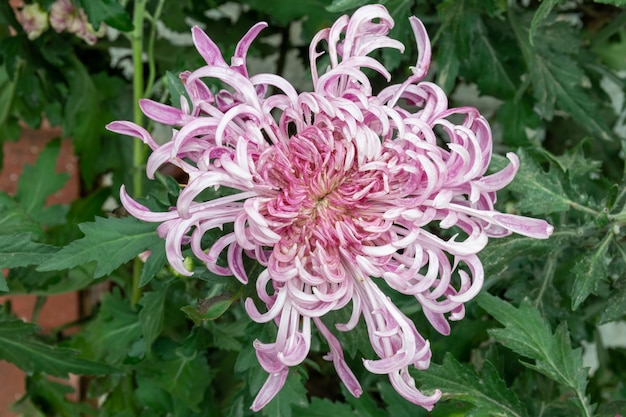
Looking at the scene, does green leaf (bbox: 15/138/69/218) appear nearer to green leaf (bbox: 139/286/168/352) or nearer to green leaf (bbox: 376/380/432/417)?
green leaf (bbox: 139/286/168/352)

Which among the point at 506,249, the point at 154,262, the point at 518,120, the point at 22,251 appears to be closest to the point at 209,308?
the point at 154,262

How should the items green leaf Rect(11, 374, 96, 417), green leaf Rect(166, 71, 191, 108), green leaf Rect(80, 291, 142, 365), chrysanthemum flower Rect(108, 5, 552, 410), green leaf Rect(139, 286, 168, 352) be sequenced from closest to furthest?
chrysanthemum flower Rect(108, 5, 552, 410) → green leaf Rect(166, 71, 191, 108) → green leaf Rect(139, 286, 168, 352) → green leaf Rect(80, 291, 142, 365) → green leaf Rect(11, 374, 96, 417)

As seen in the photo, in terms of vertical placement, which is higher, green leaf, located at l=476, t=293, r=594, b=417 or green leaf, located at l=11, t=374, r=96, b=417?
green leaf, located at l=476, t=293, r=594, b=417

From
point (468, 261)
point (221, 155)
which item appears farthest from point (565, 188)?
point (221, 155)

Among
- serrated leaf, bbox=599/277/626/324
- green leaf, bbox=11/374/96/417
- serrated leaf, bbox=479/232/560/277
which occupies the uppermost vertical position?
serrated leaf, bbox=479/232/560/277

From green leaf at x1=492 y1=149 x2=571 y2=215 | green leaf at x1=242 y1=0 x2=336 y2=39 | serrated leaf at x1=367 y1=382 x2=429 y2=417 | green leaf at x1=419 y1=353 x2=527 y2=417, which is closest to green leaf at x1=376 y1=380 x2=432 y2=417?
serrated leaf at x1=367 y1=382 x2=429 y2=417

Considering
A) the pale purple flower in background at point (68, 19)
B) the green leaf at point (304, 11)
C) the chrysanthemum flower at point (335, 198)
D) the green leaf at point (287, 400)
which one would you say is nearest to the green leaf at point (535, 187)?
the chrysanthemum flower at point (335, 198)

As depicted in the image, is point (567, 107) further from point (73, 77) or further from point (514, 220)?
point (73, 77)

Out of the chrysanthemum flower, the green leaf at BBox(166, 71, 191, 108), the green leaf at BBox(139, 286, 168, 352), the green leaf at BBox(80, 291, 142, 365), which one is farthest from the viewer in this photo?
the green leaf at BBox(80, 291, 142, 365)
